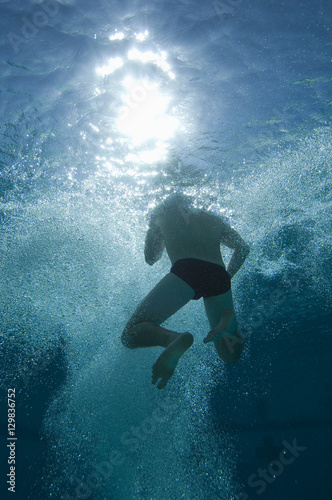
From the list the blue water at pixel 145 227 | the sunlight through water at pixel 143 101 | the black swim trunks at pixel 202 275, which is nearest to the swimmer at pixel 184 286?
the black swim trunks at pixel 202 275

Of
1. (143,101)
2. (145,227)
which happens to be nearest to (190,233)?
(143,101)

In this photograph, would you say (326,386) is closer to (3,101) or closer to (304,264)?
(304,264)

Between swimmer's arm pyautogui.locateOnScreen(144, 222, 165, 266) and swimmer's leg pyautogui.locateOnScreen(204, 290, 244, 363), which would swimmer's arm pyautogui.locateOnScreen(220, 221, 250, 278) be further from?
swimmer's arm pyautogui.locateOnScreen(144, 222, 165, 266)

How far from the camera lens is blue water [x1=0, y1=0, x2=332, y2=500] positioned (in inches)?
189

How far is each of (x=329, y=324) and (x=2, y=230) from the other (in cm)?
1638

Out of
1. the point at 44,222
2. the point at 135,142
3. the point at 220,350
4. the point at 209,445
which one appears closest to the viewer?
the point at 220,350

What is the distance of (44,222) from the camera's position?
756 centimetres

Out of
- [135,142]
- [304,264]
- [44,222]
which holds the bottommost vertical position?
[44,222]

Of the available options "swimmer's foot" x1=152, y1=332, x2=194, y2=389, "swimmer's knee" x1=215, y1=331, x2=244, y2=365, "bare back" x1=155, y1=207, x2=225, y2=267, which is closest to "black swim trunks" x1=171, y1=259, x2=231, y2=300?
"bare back" x1=155, y1=207, x2=225, y2=267

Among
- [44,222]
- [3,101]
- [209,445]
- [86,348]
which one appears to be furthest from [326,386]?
[3,101]

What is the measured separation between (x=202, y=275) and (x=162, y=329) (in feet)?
2.52

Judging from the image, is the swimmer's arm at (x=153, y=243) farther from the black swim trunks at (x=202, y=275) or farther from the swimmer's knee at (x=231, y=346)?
the swimmer's knee at (x=231, y=346)

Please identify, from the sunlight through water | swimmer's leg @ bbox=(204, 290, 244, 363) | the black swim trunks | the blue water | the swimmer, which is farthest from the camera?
the sunlight through water

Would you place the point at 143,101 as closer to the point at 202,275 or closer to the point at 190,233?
the point at 190,233
